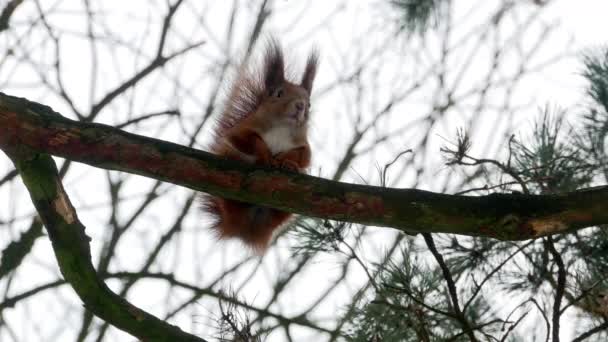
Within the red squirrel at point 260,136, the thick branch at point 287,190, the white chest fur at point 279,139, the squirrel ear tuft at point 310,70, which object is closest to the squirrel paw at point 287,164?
the red squirrel at point 260,136

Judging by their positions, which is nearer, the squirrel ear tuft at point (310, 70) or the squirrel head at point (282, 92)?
the squirrel head at point (282, 92)

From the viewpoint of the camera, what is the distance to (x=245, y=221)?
8.02 ft

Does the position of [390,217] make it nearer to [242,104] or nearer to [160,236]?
[242,104]

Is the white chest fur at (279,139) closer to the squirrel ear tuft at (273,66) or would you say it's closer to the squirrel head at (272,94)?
the squirrel head at (272,94)

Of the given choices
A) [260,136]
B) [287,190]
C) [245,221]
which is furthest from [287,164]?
[287,190]

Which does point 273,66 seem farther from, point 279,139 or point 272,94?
point 279,139

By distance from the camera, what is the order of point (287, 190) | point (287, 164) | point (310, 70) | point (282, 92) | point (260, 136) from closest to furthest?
point (287, 190)
point (287, 164)
point (260, 136)
point (282, 92)
point (310, 70)

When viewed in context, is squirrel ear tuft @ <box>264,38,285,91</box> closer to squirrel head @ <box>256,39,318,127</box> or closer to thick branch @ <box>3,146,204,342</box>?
squirrel head @ <box>256,39,318,127</box>

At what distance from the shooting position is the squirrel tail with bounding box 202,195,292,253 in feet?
7.90

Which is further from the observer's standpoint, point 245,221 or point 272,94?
point 272,94

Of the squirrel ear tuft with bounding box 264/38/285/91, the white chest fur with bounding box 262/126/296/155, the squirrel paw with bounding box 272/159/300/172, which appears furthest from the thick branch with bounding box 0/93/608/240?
the squirrel ear tuft with bounding box 264/38/285/91

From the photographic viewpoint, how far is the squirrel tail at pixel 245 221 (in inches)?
94.8

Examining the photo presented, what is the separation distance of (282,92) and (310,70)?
264 mm

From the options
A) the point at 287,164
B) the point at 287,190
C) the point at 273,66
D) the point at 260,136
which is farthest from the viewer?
the point at 273,66
